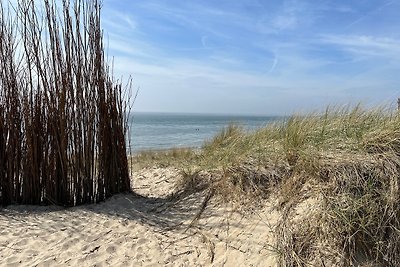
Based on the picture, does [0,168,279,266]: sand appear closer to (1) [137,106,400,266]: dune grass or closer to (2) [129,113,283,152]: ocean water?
(1) [137,106,400,266]: dune grass

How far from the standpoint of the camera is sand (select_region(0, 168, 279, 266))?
2934mm

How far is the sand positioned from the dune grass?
0.67 ft

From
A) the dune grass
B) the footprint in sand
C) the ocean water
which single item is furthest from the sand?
the ocean water

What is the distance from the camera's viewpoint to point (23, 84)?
13.0ft

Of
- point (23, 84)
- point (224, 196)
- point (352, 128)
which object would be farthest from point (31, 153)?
point (352, 128)

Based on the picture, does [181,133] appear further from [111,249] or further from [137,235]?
[111,249]

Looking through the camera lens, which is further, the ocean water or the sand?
the ocean water

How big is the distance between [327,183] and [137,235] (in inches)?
66.5

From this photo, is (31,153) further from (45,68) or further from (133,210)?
(133,210)

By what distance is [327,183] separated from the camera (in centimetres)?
311

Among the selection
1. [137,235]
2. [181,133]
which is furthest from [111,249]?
[181,133]

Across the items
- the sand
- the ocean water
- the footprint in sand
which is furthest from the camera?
the ocean water

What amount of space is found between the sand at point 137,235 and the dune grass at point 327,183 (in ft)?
0.67

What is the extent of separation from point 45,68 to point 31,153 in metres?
0.90
